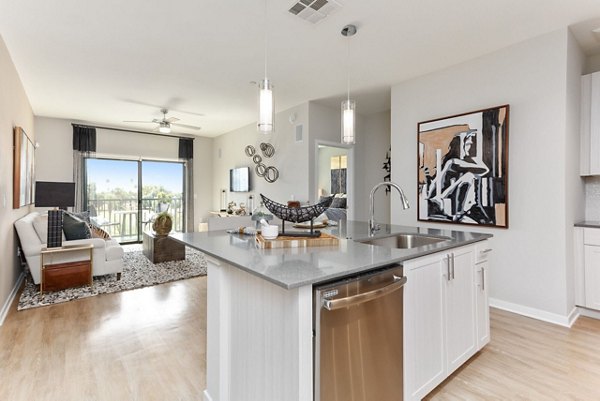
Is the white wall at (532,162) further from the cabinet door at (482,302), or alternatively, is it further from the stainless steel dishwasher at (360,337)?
the stainless steel dishwasher at (360,337)

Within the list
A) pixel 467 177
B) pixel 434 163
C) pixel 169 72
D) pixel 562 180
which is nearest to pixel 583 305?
pixel 562 180

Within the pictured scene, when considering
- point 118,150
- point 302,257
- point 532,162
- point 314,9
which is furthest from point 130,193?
point 532,162

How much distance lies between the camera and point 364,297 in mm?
1230

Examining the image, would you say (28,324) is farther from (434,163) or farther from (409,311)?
(434,163)

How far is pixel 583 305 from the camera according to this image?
9.30 ft

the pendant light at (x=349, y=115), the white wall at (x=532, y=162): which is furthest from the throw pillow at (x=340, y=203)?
the pendant light at (x=349, y=115)

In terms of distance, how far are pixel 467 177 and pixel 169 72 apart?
12.0ft

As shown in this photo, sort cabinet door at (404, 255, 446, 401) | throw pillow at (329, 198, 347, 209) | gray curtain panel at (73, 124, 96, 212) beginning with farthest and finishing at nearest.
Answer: gray curtain panel at (73, 124, 96, 212), throw pillow at (329, 198, 347, 209), cabinet door at (404, 255, 446, 401)

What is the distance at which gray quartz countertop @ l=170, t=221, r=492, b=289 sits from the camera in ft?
3.80

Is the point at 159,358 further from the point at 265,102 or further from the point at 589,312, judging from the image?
the point at 589,312

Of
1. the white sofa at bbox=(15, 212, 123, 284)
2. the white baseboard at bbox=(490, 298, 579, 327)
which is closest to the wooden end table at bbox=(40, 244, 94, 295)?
the white sofa at bbox=(15, 212, 123, 284)

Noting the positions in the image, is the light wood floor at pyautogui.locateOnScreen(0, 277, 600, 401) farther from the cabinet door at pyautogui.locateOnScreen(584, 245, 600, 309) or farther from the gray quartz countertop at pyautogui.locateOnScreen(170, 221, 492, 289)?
the gray quartz countertop at pyautogui.locateOnScreen(170, 221, 492, 289)

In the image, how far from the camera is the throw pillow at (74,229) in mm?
3863

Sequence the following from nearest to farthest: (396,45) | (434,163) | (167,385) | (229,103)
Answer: (167,385) → (396,45) → (434,163) → (229,103)
